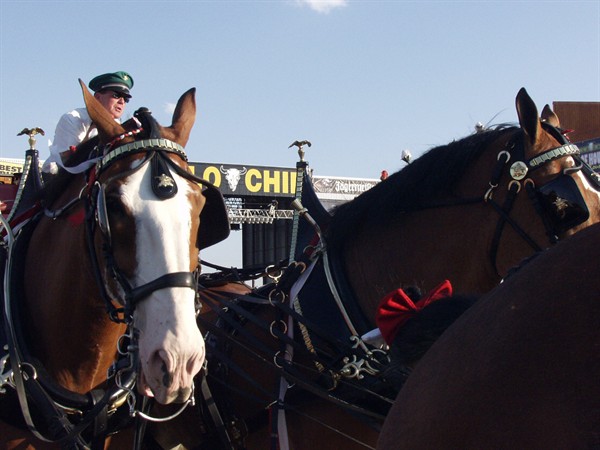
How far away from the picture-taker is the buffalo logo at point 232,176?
72.1ft

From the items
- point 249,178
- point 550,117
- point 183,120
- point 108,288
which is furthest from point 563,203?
Answer: point 249,178

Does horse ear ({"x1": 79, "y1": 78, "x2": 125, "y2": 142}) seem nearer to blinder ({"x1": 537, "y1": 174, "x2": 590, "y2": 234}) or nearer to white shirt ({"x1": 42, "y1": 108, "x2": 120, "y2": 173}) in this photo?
white shirt ({"x1": 42, "y1": 108, "x2": 120, "y2": 173})

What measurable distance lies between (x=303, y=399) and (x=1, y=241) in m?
1.64

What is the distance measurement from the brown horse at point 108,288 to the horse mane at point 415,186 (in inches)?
32.8

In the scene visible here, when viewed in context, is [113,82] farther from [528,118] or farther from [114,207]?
[528,118]

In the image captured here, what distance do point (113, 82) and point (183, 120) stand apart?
3.87ft

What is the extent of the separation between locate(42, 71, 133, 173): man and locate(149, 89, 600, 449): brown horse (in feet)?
4.49

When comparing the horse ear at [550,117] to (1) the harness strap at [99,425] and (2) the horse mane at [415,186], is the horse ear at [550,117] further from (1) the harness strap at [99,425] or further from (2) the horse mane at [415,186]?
(1) the harness strap at [99,425]

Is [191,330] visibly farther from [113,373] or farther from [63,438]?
[63,438]

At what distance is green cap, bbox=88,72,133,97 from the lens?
13.7ft

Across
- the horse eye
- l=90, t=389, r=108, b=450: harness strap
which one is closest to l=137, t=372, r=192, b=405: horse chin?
l=90, t=389, r=108, b=450: harness strap

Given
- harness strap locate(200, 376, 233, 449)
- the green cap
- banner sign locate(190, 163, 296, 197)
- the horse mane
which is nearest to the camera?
harness strap locate(200, 376, 233, 449)

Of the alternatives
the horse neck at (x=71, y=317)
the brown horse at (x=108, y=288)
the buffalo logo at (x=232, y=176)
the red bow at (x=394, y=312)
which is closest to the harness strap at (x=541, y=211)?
the red bow at (x=394, y=312)

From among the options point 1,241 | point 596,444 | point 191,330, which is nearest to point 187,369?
point 191,330
